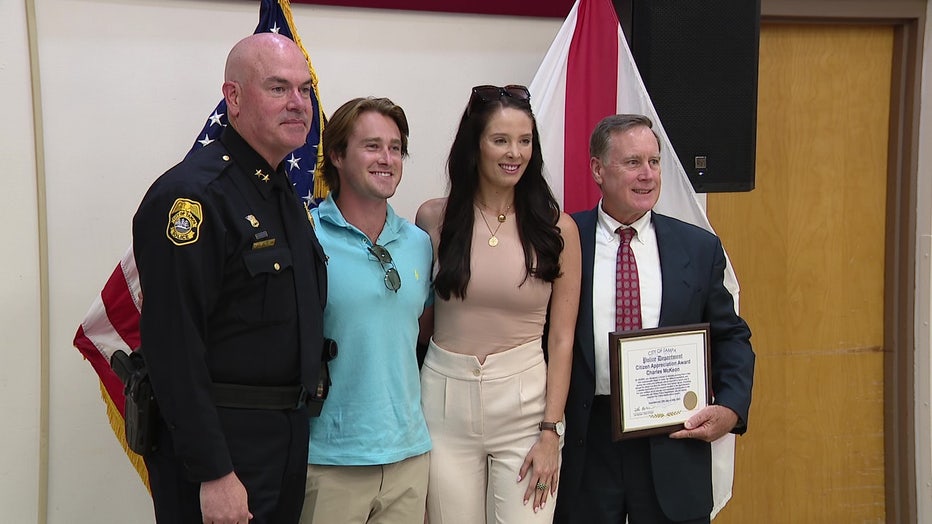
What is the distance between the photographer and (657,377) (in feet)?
6.64

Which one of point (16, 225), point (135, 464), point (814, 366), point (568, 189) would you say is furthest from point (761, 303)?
point (16, 225)

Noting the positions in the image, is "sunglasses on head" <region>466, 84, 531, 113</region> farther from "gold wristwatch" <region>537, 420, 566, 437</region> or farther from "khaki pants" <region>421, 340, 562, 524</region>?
"gold wristwatch" <region>537, 420, 566, 437</region>

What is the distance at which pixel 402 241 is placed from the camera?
1.99 metres

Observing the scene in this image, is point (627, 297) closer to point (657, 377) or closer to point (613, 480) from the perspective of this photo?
point (657, 377)

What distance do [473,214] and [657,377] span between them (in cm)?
59

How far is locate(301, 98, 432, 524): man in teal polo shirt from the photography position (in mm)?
1834

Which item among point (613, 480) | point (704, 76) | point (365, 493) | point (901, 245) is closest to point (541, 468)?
point (613, 480)

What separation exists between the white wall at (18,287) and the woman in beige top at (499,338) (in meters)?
1.34

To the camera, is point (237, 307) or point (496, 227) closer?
point (237, 307)

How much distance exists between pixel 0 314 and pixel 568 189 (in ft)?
5.77

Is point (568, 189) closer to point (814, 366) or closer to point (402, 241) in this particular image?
point (402, 241)

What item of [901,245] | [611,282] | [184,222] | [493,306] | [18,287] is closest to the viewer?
[184,222]

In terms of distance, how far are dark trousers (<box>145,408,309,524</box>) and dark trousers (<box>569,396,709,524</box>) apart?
2.47ft

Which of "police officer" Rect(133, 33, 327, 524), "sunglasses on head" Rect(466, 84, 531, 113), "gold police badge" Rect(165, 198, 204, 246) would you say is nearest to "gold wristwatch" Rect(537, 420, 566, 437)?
"police officer" Rect(133, 33, 327, 524)
